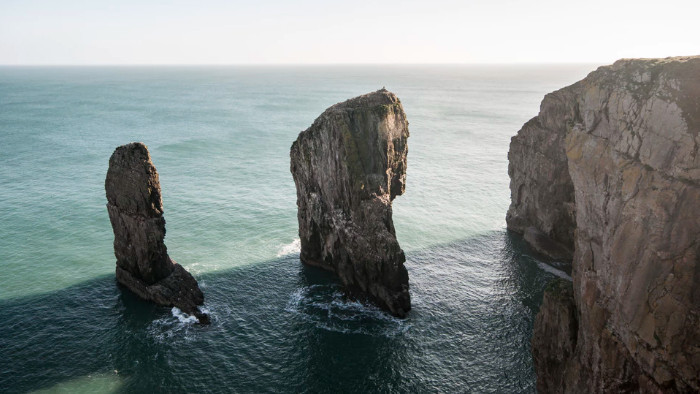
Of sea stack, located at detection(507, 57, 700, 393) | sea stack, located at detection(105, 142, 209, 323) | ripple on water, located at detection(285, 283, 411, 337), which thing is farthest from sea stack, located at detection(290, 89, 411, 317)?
sea stack, located at detection(507, 57, 700, 393)

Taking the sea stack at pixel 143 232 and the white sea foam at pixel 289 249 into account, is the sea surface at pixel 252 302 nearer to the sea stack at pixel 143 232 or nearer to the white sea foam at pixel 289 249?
the white sea foam at pixel 289 249

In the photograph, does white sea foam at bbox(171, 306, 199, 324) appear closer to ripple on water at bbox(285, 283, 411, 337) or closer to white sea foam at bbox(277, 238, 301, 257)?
ripple on water at bbox(285, 283, 411, 337)

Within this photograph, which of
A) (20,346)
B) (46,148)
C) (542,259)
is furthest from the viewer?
(46,148)

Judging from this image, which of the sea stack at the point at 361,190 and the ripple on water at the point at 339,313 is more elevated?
the sea stack at the point at 361,190

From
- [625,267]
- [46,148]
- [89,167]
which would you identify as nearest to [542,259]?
[625,267]

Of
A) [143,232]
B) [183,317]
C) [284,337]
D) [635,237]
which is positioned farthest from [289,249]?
[635,237]

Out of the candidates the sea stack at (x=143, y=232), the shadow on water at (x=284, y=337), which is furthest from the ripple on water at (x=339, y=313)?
the sea stack at (x=143, y=232)

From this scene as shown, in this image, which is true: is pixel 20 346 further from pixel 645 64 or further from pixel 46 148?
pixel 46 148
